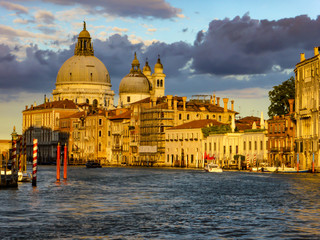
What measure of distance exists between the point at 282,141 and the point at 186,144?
29276 mm

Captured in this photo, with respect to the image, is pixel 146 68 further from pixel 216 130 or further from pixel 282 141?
pixel 282 141

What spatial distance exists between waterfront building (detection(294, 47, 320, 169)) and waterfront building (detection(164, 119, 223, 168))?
27615 millimetres

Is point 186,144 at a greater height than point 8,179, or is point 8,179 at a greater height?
point 186,144

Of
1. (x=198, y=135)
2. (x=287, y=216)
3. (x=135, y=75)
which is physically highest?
(x=135, y=75)

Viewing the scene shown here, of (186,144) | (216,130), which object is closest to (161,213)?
(216,130)

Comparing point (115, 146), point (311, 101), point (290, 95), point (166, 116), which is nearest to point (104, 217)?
point (311, 101)

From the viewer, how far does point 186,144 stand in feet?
396

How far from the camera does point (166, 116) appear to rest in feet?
432

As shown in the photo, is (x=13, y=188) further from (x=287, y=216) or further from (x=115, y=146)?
(x=115, y=146)

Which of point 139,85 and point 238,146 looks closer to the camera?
point 238,146

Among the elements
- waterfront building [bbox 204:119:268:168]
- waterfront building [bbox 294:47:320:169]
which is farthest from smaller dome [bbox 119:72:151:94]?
waterfront building [bbox 294:47:320:169]

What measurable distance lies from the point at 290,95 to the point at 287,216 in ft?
237

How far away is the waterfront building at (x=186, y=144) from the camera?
384 ft

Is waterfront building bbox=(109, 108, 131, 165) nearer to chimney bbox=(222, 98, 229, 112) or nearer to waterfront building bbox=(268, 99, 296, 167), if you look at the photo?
chimney bbox=(222, 98, 229, 112)
